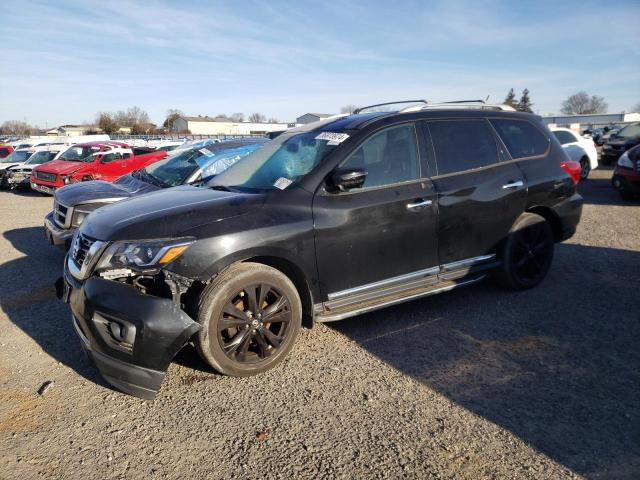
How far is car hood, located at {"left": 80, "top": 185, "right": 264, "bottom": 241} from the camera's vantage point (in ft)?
10.4

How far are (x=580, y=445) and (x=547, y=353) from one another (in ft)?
3.75

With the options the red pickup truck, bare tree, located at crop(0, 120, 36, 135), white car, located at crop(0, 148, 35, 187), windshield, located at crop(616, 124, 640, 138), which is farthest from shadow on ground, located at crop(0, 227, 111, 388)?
bare tree, located at crop(0, 120, 36, 135)

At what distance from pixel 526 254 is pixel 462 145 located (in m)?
1.38

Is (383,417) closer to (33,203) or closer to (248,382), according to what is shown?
(248,382)

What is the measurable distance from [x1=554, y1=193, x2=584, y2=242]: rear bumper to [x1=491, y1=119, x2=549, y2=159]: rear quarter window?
23.8 inches

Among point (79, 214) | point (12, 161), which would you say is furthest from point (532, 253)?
point (12, 161)

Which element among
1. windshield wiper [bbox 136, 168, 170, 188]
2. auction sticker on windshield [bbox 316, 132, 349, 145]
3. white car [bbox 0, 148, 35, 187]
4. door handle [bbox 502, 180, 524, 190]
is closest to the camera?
auction sticker on windshield [bbox 316, 132, 349, 145]

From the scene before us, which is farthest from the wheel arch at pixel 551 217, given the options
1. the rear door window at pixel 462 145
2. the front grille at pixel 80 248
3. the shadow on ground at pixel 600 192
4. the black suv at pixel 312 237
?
the shadow on ground at pixel 600 192

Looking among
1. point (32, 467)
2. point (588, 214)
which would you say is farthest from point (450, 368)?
A: point (588, 214)

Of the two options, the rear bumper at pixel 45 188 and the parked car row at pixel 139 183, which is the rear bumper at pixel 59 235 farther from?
the rear bumper at pixel 45 188

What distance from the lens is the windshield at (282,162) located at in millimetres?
3840

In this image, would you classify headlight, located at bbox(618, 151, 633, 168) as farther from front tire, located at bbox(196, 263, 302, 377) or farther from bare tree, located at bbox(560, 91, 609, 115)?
bare tree, located at bbox(560, 91, 609, 115)

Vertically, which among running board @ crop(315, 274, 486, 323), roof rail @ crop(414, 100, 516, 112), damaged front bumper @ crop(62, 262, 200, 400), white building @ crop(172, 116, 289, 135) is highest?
white building @ crop(172, 116, 289, 135)

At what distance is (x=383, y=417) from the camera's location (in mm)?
2914
